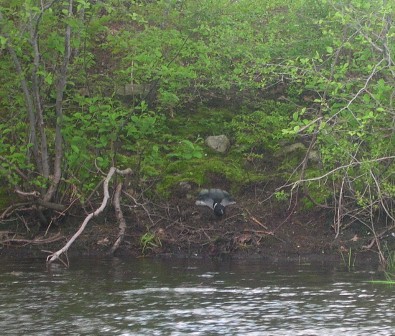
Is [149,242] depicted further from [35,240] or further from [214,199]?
[35,240]

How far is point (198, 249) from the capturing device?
47.9 ft

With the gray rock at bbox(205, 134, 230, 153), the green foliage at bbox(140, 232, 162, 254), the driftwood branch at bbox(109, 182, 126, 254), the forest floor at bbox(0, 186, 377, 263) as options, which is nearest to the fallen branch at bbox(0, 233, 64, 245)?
the forest floor at bbox(0, 186, 377, 263)

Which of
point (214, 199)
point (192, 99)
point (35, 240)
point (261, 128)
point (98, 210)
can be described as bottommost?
point (35, 240)

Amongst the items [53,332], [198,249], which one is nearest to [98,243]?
[198,249]

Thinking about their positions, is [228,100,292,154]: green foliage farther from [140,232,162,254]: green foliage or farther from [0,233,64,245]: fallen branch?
[0,233,64,245]: fallen branch

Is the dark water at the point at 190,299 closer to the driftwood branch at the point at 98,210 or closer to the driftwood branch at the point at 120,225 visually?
the driftwood branch at the point at 98,210

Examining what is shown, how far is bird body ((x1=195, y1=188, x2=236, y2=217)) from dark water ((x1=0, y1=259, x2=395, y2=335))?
1.40 meters

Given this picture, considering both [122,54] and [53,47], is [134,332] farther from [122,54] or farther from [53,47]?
[122,54]

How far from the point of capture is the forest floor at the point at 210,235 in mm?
14477

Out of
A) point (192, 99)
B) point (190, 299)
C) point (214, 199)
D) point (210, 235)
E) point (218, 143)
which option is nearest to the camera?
point (190, 299)

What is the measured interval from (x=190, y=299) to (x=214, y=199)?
439 centimetres

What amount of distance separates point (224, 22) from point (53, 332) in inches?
354

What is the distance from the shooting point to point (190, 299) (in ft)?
36.0

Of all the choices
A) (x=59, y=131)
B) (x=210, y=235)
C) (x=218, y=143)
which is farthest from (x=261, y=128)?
(x=59, y=131)
